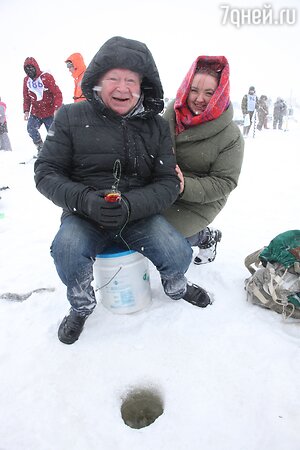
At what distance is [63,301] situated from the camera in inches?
88.7

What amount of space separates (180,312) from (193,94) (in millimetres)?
1522

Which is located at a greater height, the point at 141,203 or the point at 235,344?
the point at 141,203

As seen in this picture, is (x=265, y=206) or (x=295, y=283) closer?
(x=295, y=283)

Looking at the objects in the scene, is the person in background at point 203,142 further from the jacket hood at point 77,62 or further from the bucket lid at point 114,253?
the jacket hood at point 77,62

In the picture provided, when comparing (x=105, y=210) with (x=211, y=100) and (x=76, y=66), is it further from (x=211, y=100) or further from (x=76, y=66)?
(x=76, y=66)

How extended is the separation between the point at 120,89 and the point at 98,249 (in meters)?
0.99

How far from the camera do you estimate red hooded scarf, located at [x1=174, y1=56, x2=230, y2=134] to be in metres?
2.03

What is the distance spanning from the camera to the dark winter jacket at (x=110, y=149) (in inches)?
71.4

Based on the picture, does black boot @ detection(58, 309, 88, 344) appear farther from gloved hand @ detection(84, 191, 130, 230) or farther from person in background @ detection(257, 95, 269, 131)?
person in background @ detection(257, 95, 269, 131)

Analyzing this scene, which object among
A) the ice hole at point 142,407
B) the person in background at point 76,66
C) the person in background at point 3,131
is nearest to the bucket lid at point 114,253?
the ice hole at point 142,407

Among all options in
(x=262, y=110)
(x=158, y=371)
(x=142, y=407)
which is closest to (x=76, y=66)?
(x=158, y=371)

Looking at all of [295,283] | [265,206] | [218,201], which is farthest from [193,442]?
[265,206]

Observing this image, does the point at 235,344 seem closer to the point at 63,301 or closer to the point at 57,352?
the point at 57,352

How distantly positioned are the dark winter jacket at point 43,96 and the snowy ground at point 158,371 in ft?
15.8
